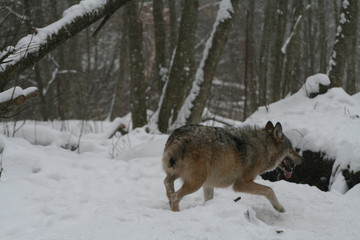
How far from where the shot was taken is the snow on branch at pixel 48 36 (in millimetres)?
6223

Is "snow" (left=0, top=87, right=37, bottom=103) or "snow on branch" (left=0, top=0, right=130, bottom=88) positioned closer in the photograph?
"snow" (left=0, top=87, right=37, bottom=103)

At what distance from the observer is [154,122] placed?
1196 cm

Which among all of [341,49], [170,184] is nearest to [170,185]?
[170,184]

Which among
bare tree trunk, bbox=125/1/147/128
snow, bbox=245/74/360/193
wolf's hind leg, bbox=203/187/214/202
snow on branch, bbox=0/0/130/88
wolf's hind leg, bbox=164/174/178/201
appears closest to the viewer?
wolf's hind leg, bbox=164/174/178/201

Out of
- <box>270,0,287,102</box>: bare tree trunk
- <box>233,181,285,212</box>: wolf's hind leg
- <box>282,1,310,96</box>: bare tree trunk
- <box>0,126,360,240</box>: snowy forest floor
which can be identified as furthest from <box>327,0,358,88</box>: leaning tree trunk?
<box>233,181,285,212</box>: wolf's hind leg

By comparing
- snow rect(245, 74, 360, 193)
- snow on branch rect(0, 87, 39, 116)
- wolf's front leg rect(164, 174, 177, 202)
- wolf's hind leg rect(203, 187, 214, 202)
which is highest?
snow on branch rect(0, 87, 39, 116)

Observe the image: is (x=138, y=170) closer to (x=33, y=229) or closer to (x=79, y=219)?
(x=79, y=219)

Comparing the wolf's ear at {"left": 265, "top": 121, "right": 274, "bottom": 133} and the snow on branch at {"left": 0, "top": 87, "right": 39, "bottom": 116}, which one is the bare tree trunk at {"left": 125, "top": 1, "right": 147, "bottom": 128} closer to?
the snow on branch at {"left": 0, "top": 87, "right": 39, "bottom": 116}

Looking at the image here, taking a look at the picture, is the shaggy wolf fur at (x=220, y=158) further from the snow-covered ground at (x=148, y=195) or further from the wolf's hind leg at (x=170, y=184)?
the snow-covered ground at (x=148, y=195)

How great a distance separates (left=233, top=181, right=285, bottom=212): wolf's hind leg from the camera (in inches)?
Answer: 223

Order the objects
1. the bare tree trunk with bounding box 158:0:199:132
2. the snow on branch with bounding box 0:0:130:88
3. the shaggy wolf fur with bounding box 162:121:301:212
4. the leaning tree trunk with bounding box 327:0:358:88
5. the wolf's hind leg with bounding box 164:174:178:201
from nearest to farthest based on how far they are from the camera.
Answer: the shaggy wolf fur with bounding box 162:121:301:212
the wolf's hind leg with bounding box 164:174:178:201
the snow on branch with bounding box 0:0:130:88
the leaning tree trunk with bounding box 327:0:358:88
the bare tree trunk with bounding box 158:0:199:132

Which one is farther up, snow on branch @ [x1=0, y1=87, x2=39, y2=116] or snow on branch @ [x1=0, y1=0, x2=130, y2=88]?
snow on branch @ [x1=0, y1=0, x2=130, y2=88]

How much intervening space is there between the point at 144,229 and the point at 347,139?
15.4 ft

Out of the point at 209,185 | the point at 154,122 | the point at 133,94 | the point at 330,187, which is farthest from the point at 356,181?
the point at 133,94
